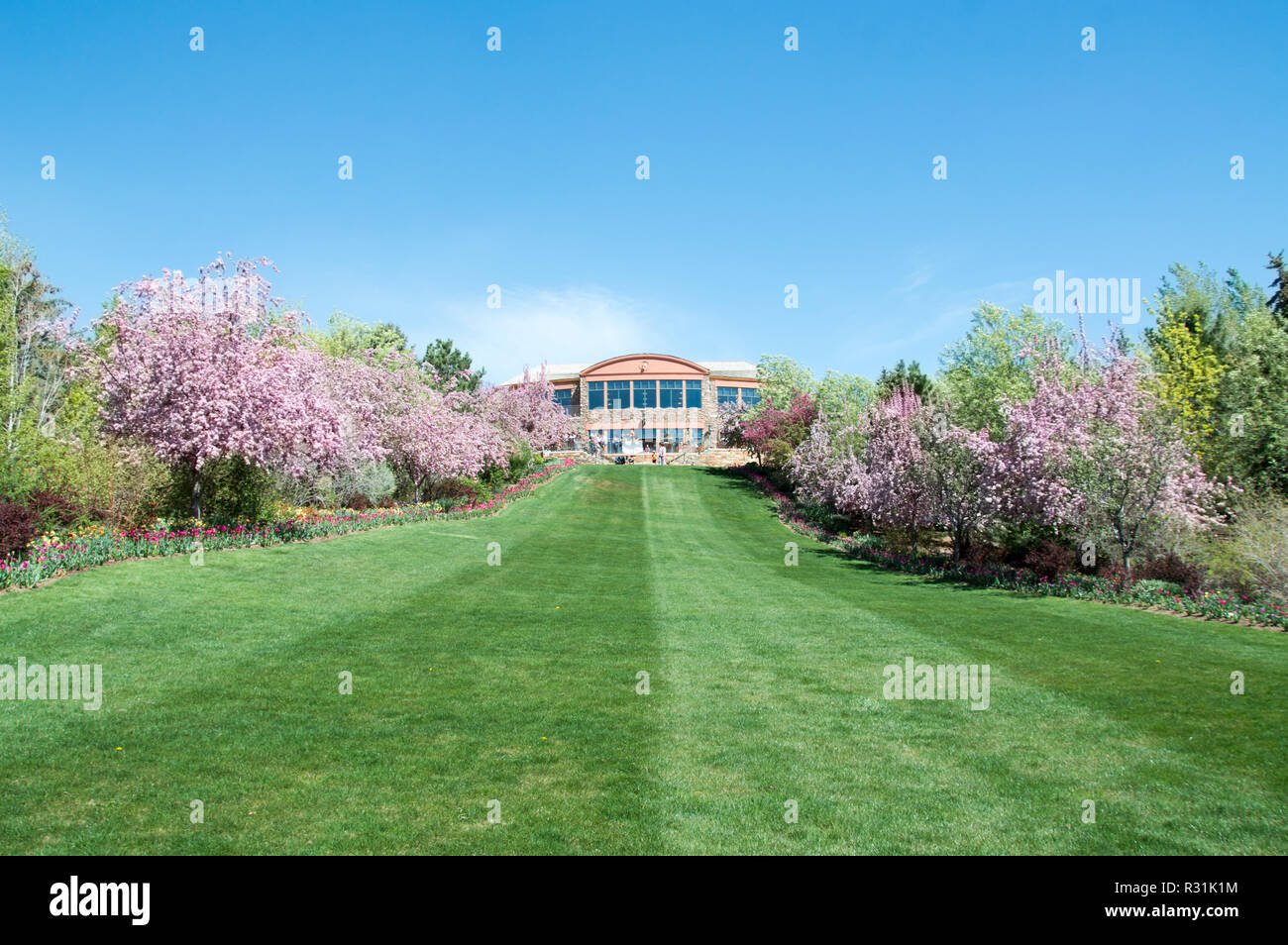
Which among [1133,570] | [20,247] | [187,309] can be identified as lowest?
[1133,570]

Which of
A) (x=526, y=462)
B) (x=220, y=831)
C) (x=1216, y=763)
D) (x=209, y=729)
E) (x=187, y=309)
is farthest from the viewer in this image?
(x=526, y=462)

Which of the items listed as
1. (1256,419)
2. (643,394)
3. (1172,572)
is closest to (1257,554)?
(1172,572)

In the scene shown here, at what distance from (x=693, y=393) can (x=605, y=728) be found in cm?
8563

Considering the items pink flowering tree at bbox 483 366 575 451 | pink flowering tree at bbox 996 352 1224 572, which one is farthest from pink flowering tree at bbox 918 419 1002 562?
pink flowering tree at bbox 483 366 575 451

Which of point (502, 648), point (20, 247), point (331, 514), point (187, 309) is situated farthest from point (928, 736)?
point (20, 247)

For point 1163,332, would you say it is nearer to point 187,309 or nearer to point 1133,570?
point 1133,570

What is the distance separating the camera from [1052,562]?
73.0ft

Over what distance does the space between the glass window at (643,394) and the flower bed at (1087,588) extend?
61.4m

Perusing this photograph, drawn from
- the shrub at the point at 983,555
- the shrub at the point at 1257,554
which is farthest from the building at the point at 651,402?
the shrub at the point at 1257,554

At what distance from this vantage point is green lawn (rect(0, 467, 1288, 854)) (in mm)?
5922

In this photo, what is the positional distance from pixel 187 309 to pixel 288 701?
49.3 ft

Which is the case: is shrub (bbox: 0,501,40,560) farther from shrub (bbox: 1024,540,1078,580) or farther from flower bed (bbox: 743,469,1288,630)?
shrub (bbox: 1024,540,1078,580)

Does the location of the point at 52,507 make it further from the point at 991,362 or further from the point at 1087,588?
the point at 991,362

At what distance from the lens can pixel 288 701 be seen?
9039mm
